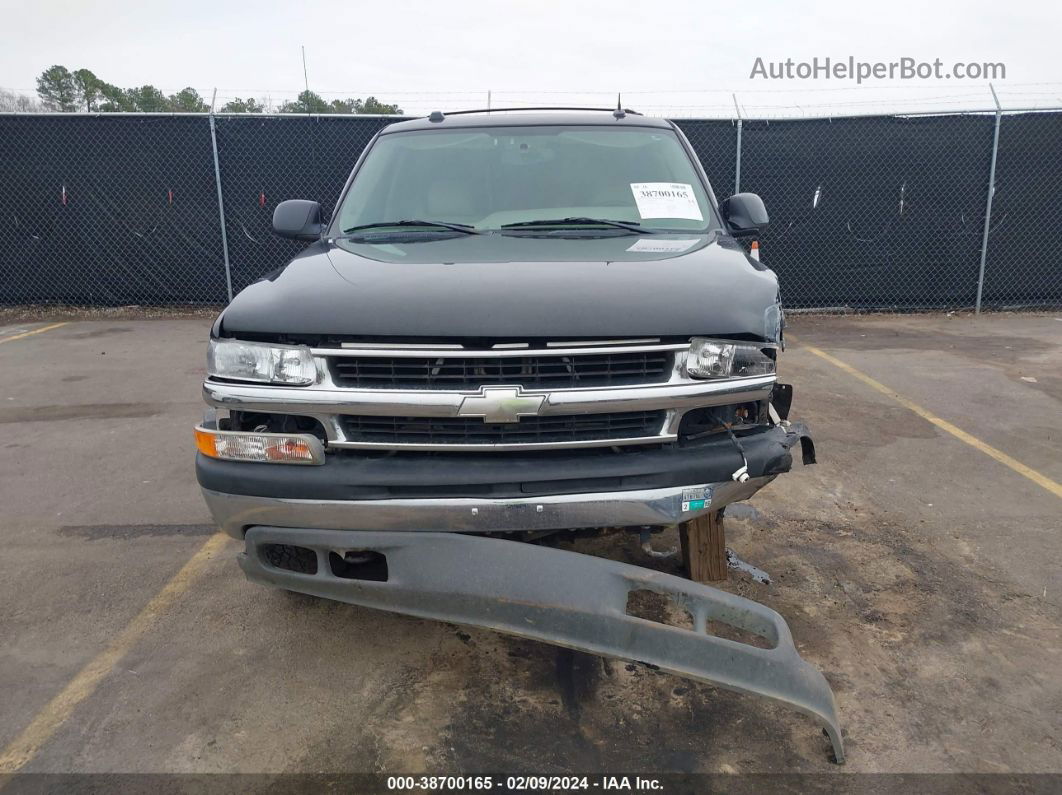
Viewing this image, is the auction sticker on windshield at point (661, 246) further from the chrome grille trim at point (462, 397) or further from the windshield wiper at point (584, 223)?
the chrome grille trim at point (462, 397)

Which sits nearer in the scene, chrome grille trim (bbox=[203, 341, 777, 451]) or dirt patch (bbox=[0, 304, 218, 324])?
chrome grille trim (bbox=[203, 341, 777, 451])

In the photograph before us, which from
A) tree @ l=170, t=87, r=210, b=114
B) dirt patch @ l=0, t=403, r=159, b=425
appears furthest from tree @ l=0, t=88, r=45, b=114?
dirt patch @ l=0, t=403, r=159, b=425

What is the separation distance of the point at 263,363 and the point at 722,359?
148 centimetres

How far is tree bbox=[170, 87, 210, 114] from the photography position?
33.2 feet

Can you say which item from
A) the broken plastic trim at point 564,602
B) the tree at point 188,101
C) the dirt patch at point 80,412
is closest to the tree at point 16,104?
the tree at point 188,101

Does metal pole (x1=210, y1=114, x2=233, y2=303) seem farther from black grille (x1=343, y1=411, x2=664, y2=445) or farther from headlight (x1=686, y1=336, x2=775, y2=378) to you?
headlight (x1=686, y1=336, x2=775, y2=378)

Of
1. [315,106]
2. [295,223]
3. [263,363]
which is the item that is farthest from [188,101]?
[263,363]

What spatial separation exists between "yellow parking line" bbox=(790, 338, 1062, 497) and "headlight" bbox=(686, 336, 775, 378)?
2783mm

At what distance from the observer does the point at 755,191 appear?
988 centimetres

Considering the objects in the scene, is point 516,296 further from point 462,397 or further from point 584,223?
point 584,223

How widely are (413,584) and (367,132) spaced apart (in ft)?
28.0

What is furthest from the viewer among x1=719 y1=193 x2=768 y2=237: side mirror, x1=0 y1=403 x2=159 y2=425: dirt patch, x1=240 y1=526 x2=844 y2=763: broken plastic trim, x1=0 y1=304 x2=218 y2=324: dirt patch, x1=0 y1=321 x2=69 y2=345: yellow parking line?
x1=0 y1=304 x2=218 y2=324: dirt patch

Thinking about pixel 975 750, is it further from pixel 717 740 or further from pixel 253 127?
pixel 253 127

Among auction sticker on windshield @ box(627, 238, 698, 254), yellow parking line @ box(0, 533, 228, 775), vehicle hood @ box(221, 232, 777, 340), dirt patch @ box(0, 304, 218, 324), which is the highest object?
auction sticker on windshield @ box(627, 238, 698, 254)
